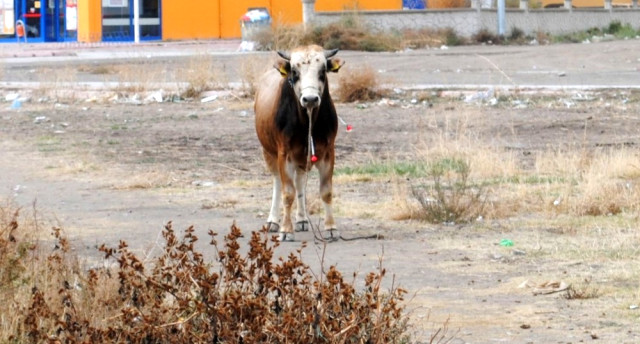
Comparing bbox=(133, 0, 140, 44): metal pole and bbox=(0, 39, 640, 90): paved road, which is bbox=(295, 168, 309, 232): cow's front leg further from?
bbox=(133, 0, 140, 44): metal pole

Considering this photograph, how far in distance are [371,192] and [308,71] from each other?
333 cm

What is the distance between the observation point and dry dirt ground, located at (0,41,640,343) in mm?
8078

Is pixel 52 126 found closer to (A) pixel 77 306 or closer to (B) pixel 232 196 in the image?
(B) pixel 232 196

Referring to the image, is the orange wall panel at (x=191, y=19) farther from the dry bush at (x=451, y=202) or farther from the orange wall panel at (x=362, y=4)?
the dry bush at (x=451, y=202)

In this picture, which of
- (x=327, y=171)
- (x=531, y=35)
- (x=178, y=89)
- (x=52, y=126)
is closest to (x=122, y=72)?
(x=178, y=89)

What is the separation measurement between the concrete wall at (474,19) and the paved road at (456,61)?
3831 mm

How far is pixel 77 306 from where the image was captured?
6.84 meters

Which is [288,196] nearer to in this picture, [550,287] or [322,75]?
[322,75]

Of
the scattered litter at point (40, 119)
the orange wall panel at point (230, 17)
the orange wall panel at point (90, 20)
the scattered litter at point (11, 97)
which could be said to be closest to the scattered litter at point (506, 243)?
the scattered litter at point (40, 119)

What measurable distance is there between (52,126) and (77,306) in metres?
14.3

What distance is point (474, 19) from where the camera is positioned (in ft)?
153

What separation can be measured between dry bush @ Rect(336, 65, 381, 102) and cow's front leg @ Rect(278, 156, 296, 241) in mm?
12237

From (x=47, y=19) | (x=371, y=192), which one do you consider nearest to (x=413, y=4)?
(x=47, y=19)

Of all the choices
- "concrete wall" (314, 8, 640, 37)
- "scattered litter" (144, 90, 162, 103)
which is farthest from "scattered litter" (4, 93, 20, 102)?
"concrete wall" (314, 8, 640, 37)
